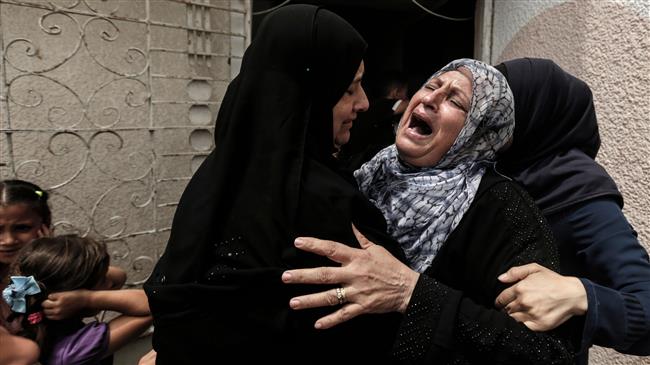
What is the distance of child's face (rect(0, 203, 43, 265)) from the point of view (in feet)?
6.08

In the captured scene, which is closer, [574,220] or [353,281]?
[353,281]

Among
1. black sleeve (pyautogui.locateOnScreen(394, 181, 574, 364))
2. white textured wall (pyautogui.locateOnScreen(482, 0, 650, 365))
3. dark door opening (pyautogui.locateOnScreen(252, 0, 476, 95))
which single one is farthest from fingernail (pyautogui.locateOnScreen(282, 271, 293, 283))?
dark door opening (pyautogui.locateOnScreen(252, 0, 476, 95))

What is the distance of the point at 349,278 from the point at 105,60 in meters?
2.06

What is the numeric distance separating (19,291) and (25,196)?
56cm

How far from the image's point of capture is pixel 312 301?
1.01m

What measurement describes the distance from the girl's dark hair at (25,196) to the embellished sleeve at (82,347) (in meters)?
0.62

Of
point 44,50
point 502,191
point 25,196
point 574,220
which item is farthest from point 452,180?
point 44,50

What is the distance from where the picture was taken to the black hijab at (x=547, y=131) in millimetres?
1324

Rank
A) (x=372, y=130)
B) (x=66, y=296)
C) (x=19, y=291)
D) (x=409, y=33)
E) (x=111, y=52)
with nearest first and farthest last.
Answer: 1. (x=19, y=291)
2. (x=66, y=296)
3. (x=111, y=52)
4. (x=372, y=130)
5. (x=409, y=33)

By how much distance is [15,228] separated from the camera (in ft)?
6.25

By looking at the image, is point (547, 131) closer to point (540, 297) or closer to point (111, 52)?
point (540, 297)

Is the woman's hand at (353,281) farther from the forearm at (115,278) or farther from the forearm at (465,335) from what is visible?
the forearm at (115,278)

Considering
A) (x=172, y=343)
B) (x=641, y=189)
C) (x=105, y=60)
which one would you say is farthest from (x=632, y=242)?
(x=105, y=60)

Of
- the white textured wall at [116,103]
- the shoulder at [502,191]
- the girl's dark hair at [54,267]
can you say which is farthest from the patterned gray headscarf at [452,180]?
the white textured wall at [116,103]
